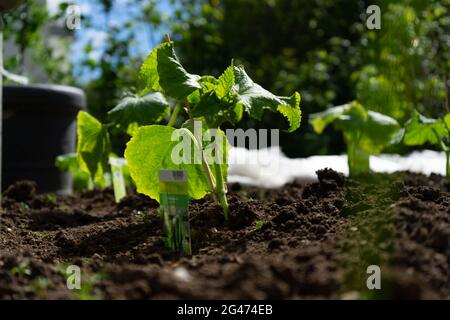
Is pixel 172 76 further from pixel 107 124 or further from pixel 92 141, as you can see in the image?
pixel 92 141

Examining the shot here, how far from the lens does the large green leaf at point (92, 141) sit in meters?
2.76

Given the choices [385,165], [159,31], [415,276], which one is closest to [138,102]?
[415,276]

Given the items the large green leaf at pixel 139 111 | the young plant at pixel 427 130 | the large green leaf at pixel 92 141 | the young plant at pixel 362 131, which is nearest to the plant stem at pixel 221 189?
the large green leaf at pixel 139 111

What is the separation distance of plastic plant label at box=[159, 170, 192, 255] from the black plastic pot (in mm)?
2173

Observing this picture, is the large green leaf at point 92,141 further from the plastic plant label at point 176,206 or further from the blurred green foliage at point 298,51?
the blurred green foliage at point 298,51

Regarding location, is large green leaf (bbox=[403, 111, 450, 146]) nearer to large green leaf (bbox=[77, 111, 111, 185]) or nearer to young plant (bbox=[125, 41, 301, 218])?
young plant (bbox=[125, 41, 301, 218])

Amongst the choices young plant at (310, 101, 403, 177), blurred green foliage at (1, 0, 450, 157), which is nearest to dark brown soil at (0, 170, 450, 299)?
young plant at (310, 101, 403, 177)

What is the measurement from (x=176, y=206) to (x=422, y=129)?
1606 millimetres

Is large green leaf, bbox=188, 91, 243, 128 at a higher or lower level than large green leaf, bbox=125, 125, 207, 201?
higher

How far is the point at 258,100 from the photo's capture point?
1.84m

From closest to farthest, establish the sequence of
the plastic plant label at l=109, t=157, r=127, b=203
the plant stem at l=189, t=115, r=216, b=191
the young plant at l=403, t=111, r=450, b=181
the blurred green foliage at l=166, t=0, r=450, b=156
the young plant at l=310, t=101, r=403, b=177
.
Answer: the plant stem at l=189, t=115, r=216, b=191, the young plant at l=403, t=111, r=450, b=181, the plastic plant label at l=109, t=157, r=127, b=203, the young plant at l=310, t=101, r=403, b=177, the blurred green foliage at l=166, t=0, r=450, b=156

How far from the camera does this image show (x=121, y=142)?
584cm

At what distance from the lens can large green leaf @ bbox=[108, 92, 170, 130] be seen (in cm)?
237

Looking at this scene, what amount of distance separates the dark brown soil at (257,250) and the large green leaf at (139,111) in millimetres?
373
